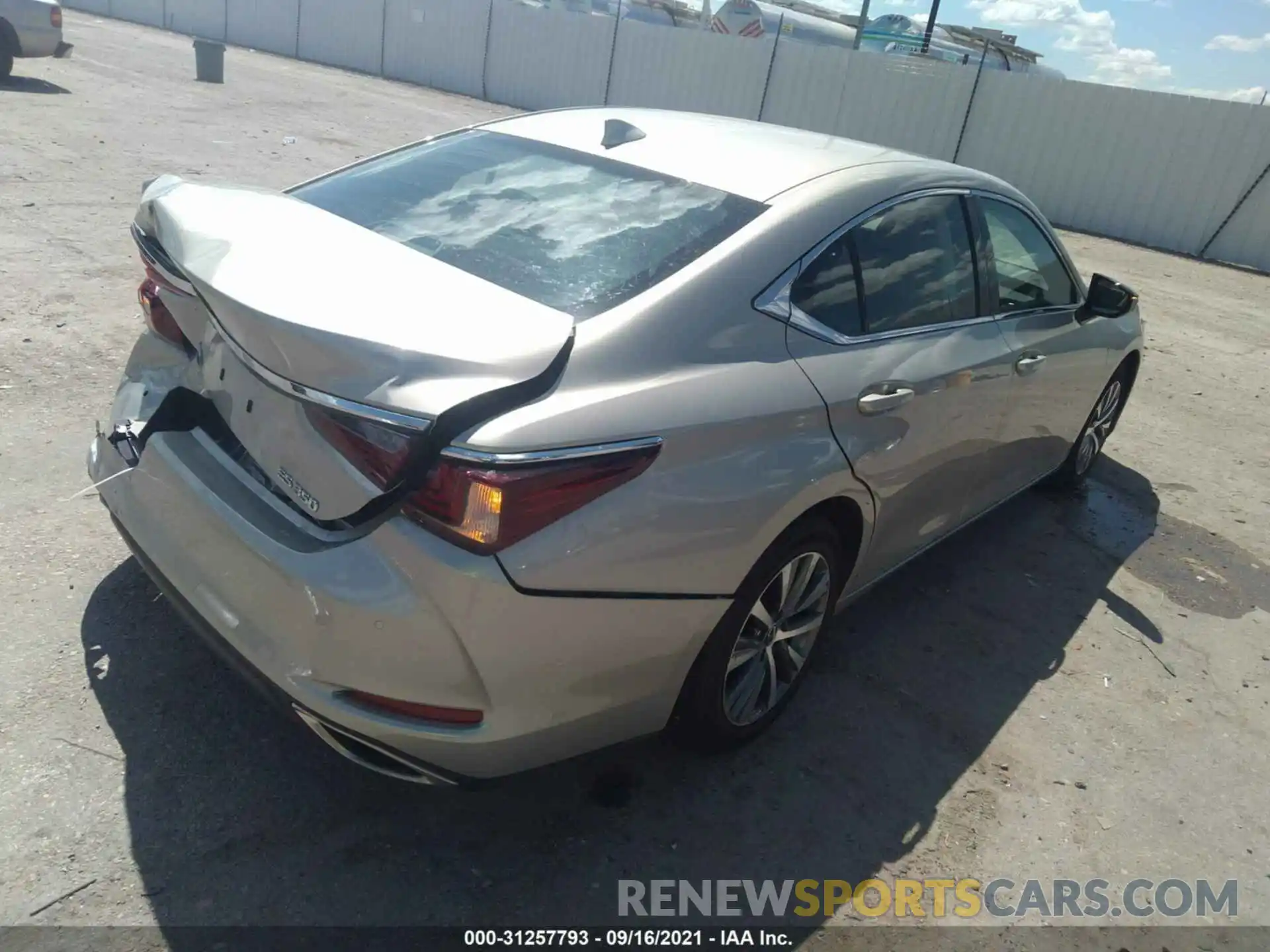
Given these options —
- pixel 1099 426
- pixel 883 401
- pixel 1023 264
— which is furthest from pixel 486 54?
pixel 883 401

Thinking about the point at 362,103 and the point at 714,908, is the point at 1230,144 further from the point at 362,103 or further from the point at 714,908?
the point at 714,908

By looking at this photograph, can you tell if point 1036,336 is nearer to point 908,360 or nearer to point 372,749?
point 908,360

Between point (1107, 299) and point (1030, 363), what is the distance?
87 cm

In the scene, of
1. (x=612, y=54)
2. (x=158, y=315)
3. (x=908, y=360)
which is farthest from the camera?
(x=612, y=54)

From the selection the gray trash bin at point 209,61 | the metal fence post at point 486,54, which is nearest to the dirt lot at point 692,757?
the gray trash bin at point 209,61

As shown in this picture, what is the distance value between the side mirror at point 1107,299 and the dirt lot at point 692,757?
1.13 metres

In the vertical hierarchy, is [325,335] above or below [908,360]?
above

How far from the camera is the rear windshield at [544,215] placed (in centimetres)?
261

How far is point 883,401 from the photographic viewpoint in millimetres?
3018

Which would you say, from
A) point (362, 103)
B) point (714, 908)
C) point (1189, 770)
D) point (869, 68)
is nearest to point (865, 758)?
point (714, 908)

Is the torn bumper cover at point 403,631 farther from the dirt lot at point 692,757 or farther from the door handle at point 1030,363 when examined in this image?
the door handle at point 1030,363

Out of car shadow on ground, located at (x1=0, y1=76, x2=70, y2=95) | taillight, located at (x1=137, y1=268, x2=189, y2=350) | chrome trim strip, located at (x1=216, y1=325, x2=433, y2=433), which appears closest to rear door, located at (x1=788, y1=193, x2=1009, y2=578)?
chrome trim strip, located at (x1=216, y1=325, x2=433, y2=433)

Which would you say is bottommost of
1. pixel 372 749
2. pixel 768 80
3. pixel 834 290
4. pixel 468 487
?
pixel 372 749

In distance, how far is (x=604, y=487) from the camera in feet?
7.20
